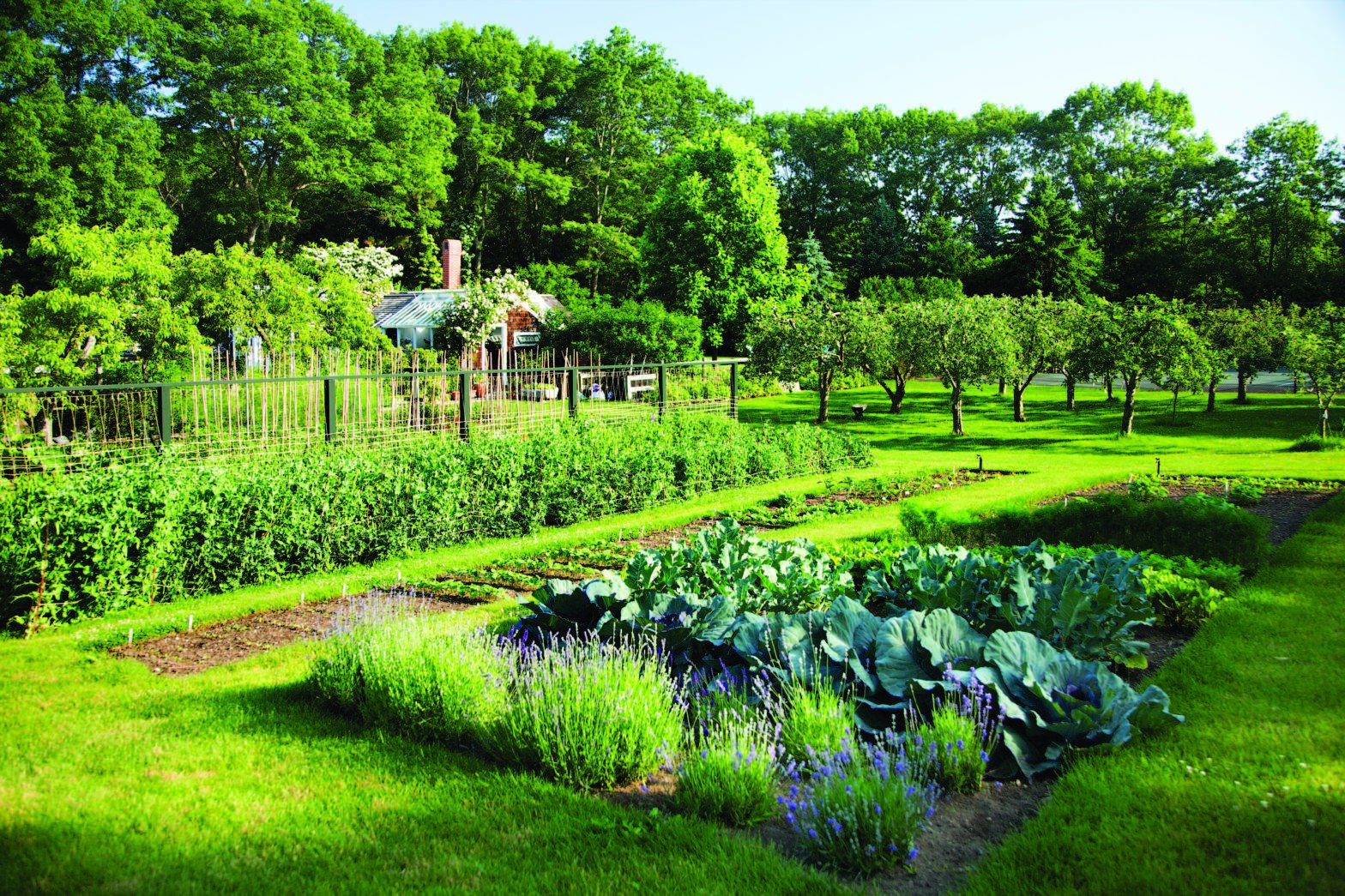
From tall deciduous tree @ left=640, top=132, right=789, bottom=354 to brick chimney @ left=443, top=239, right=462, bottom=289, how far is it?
8.48 m

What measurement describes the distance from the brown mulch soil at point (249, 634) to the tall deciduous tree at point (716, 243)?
31.1 metres

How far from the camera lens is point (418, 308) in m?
34.5

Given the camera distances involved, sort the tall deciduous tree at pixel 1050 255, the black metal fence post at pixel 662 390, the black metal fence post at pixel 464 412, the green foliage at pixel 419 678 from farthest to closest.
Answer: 1. the tall deciduous tree at pixel 1050 255
2. the black metal fence post at pixel 662 390
3. the black metal fence post at pixel 464 412
4. the green foliage at pixel 419 678

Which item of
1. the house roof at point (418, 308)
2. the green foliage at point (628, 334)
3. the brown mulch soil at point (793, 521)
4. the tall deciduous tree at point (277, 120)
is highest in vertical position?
the tall deciduous tree at point (277, 120)

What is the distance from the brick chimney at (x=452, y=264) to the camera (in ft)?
122

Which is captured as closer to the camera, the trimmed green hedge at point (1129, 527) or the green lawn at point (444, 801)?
the green lawn at point (444, 801)

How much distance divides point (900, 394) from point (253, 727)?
26.8 meters

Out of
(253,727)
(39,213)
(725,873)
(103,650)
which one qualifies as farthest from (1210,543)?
(39,213)

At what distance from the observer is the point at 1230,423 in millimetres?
26094

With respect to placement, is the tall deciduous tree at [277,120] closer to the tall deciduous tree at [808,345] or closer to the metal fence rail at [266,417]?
the tall deciduous tree at [808,345]

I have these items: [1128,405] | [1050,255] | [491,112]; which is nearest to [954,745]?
[1128,405]

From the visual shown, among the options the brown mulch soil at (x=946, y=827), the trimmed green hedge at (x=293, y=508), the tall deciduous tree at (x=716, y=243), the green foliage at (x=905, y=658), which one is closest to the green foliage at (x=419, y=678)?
the green foliage at (x=905, y=658)

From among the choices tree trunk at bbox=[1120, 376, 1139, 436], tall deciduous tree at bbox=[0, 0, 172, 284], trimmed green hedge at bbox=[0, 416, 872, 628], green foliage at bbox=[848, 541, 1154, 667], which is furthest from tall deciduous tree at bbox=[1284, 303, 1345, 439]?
tall deciduous tree at bbox=[0, 0, 172, 284]

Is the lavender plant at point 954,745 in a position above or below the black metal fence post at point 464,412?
below
